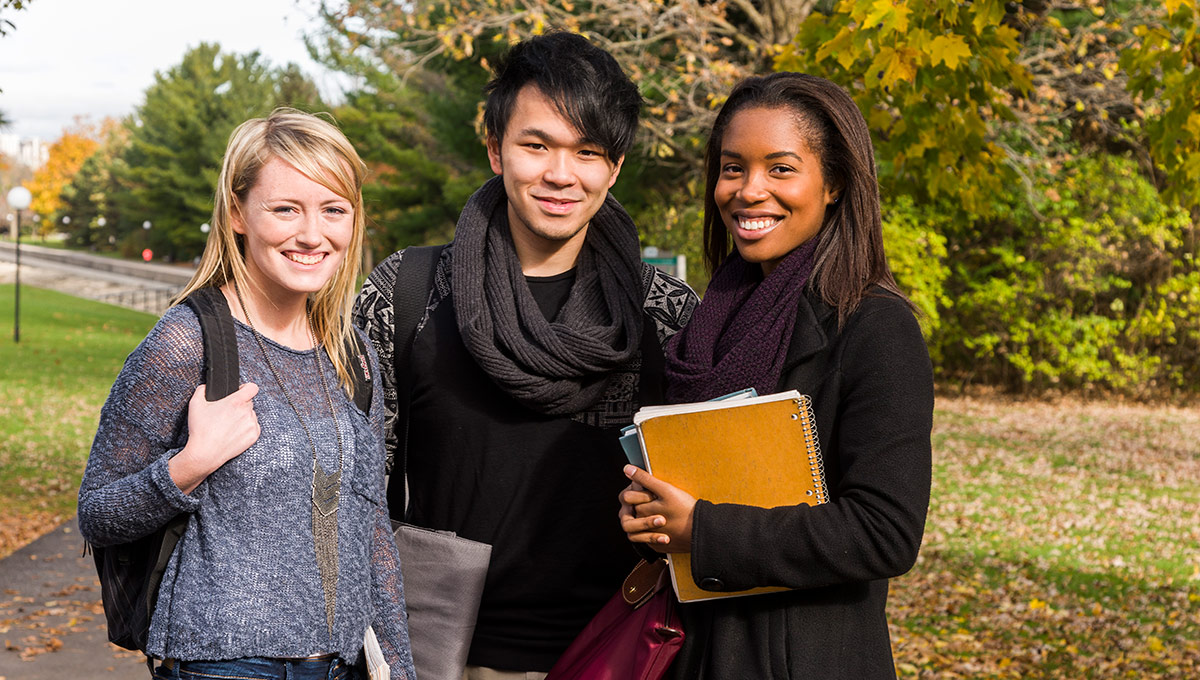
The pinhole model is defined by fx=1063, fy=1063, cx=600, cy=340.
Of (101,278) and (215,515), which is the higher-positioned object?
(215,515)

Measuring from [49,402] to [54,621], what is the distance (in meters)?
10.4

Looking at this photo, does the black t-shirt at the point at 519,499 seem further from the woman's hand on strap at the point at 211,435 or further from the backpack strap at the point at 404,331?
the woman's hand on strap at the point at 211,435

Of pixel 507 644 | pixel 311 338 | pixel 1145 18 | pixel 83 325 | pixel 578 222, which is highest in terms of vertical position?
pixel 1145 18

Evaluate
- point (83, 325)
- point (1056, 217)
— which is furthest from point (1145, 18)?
point (83, 325)

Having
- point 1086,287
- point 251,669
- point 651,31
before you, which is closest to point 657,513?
point 251,669

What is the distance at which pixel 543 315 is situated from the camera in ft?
8.29

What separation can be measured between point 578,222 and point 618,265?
0.57 feet

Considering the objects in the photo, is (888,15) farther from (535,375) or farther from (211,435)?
(211,435)

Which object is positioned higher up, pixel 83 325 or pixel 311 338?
pixel 311 338

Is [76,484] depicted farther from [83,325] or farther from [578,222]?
[83,325]

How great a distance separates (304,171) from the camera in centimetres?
221

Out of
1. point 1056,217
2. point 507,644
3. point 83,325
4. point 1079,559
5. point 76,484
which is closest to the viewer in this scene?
point 507,644

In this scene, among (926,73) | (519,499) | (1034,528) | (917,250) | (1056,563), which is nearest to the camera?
(519,499)

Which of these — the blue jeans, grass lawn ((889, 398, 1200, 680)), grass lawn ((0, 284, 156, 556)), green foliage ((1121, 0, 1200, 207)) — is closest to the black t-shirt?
the blue jeans
